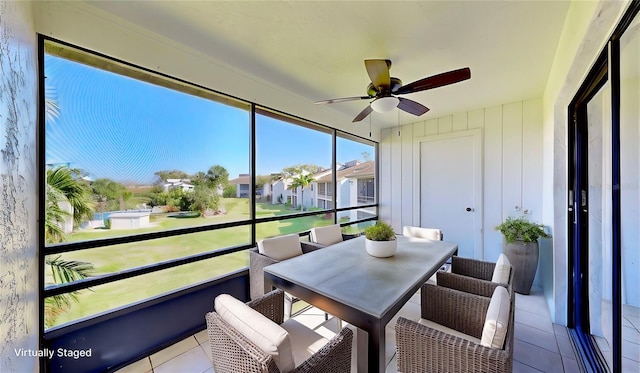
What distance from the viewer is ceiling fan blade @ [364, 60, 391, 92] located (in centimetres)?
180

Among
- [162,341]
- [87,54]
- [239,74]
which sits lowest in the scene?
[162,341]

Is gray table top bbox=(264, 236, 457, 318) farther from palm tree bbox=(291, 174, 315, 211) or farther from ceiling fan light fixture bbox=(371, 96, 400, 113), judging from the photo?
ceiling fan light fixture bbox=(371, 96, 400, 113)

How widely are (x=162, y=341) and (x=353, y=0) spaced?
3038mm

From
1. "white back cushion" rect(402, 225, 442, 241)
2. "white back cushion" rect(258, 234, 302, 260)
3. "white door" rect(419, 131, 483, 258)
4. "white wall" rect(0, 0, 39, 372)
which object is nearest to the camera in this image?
"white wall" rect(0, 0, 39, 372)

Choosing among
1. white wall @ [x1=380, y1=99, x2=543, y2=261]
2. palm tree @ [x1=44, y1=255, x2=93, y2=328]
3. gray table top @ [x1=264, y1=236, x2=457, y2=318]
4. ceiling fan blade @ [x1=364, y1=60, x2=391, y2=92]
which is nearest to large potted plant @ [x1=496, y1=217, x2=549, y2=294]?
white wall @ [x1=380, y1=99, x2=543, y2=261]

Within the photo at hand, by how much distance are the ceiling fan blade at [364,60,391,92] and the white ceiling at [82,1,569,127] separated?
0.31 metres

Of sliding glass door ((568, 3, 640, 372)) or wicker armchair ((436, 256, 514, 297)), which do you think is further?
wicker armchair ((436, 256, 514, 297))

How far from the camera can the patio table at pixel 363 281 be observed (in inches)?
47.8

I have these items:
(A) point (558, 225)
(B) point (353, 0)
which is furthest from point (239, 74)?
(A) point (558, 225)

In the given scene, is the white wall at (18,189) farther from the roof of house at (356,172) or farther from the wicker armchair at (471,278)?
the roof of house at (356,172)

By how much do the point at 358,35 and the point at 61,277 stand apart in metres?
2.84

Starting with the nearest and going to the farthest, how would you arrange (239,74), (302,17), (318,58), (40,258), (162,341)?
1. (40,258)
2. (302,17)
3. (162,341)
4. (318,58)
5. (239,74)

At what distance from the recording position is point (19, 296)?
1089 millimetres

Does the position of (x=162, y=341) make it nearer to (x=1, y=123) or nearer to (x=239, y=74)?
(x=1, y=123)
